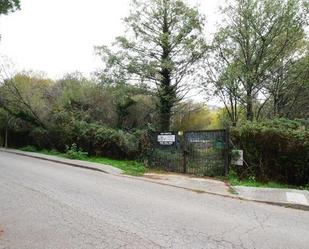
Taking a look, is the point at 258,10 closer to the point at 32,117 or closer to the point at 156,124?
the point at 156,124

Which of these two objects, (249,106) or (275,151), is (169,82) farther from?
(275,151)

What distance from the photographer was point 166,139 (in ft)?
49.6

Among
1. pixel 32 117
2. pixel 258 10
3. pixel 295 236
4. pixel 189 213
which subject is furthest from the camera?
pixel 32 117

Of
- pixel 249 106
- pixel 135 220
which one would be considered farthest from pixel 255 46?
pixel 135 220

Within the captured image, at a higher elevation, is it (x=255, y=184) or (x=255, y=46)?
(x=255, y=46)

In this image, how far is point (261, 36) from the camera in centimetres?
1916

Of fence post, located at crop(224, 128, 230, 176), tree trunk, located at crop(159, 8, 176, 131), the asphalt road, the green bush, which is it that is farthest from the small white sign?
tree trunk, located at crop(159, 8, 176, 131)

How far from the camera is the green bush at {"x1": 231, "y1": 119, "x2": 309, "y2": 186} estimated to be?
11.4 meters

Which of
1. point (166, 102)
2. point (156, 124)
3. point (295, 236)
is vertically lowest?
point (295, 236)

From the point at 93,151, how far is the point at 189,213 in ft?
43.6

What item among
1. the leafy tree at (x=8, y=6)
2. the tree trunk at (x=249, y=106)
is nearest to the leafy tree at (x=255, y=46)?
the tree trunk at (x=249, y=106)

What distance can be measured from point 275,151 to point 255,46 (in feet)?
31.8

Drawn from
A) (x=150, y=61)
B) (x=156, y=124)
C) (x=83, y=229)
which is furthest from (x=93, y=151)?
(x=83, y=229)

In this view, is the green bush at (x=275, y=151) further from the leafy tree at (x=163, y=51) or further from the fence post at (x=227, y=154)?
the leafy tree at (x=163, y=51)
